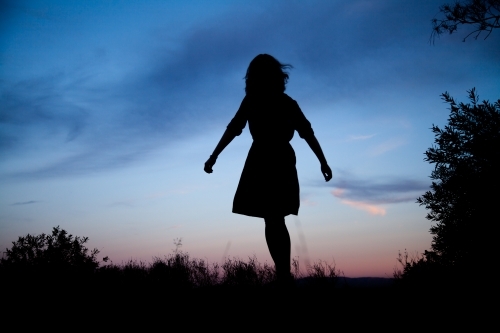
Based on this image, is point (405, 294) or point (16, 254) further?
point (16, 254)

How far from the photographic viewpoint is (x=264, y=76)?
404cm

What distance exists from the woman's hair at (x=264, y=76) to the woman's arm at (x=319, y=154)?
26.0 inches

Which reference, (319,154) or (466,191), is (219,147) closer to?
(319,154)

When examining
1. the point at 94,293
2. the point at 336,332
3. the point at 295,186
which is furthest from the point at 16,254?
the point at 336,332

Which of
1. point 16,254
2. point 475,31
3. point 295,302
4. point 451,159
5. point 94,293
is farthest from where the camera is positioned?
point 16,254

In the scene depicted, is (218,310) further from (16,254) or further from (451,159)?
(16,254)

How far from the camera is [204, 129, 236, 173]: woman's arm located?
4.18 metres

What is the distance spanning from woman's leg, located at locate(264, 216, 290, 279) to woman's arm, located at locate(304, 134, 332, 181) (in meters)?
0.87

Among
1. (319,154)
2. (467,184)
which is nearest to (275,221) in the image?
(319,154)

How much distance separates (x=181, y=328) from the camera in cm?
261

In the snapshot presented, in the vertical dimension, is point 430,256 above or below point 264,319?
above

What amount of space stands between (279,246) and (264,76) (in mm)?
1913

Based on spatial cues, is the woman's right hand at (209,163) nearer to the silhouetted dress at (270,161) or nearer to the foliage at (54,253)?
the silhouetted dress at (270,161)

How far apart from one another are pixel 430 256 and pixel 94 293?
5.11 m
